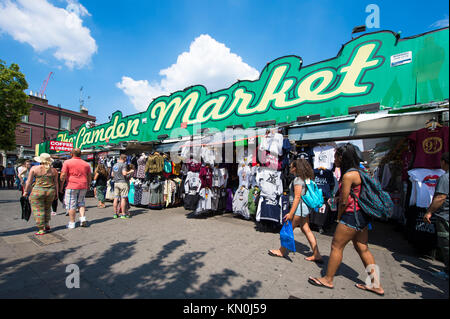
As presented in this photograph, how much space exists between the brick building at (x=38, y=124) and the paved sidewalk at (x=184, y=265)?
2805 centimetres

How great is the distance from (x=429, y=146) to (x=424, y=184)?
74cm

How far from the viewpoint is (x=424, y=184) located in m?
3.74

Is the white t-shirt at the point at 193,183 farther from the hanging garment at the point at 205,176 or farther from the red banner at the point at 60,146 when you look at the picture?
the red banner at the point at 60,146

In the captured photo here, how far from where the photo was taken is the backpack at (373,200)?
2407 mm

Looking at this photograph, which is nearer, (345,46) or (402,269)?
(402,269)

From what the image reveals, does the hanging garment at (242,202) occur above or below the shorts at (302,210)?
below

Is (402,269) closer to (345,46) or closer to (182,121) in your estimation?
(345,46)

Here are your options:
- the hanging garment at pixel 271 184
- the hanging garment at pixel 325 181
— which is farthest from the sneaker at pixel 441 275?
the hanging garment at pixel 271 184

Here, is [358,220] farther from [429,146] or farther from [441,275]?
[429,146]

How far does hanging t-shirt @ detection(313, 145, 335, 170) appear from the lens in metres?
5.20

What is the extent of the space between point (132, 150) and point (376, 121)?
345 inches
